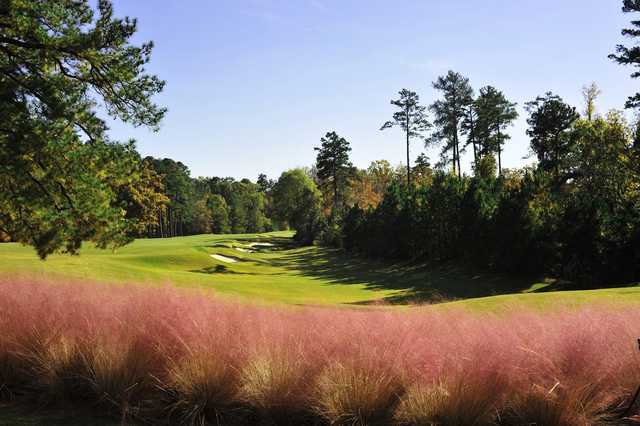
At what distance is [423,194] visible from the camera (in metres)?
38.8

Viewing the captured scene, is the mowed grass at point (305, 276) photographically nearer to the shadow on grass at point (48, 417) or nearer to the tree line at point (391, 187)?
the tree line at point (391, 187)

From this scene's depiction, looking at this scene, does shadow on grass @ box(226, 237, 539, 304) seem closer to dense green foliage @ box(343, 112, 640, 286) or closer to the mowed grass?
the mowed grass

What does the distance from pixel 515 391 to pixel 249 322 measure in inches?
102

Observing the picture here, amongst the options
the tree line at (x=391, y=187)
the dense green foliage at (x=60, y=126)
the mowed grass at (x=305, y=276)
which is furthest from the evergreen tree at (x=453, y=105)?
the dense green foliage at (x=60, y=126)

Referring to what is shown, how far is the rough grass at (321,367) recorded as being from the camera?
398cm

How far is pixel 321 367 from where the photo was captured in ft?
14.3

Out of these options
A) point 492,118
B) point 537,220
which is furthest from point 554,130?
point 537,220

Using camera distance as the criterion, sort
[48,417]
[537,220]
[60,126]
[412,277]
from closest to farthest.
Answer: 1. [48,417]
2. [60,126]
3. [537,220]
4. [412,277]

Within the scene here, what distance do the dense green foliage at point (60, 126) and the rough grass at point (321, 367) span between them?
336cm

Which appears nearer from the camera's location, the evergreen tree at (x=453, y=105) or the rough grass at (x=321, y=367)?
the rough grass at (x=321, y=367)

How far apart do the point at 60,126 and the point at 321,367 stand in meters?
6.61

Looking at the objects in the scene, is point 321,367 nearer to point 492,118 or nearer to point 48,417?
point 48,417

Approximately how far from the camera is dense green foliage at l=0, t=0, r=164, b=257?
8109 millimetres

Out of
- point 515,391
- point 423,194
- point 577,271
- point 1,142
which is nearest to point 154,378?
point 515,391
